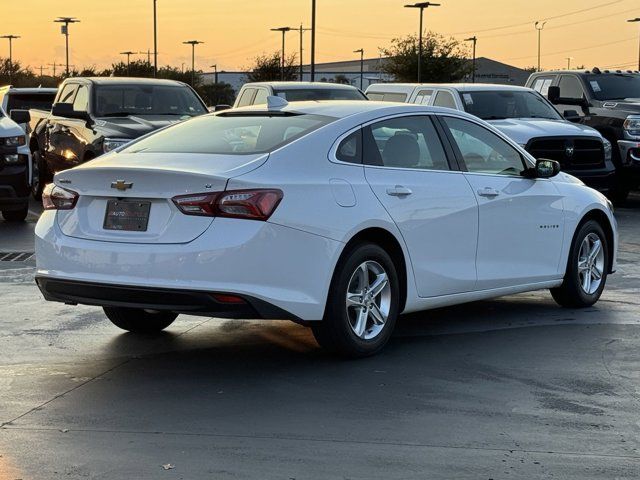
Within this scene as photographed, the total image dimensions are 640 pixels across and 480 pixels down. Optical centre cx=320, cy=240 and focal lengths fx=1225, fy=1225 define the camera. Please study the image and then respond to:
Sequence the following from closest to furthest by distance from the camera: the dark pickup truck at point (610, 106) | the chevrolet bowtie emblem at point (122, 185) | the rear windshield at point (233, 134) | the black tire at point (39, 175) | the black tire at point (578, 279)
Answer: the chevrolet bowtie emblem at point (122, 185), the rear windshield at point (233, 134), the black tire at point (578, 279), the black tire at point (39, 175), the dark pickup truck at point (610, 106)

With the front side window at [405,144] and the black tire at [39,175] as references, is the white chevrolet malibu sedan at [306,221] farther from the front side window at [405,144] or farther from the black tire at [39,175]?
the black tire at [39,175]

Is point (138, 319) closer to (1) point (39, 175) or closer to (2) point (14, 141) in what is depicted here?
(2) point (14, 141)

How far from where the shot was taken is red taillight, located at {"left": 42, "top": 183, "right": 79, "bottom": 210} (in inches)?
286

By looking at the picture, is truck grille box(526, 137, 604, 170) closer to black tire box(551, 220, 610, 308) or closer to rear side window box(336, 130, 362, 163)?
black tire box(551, 220, 610, 308)

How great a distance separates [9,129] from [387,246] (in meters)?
9.45

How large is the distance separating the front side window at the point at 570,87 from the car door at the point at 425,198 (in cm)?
1305


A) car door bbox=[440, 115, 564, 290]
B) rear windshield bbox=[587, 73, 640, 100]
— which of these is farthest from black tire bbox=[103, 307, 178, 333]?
rear windshield bbox=[587, 73, 640, 100]

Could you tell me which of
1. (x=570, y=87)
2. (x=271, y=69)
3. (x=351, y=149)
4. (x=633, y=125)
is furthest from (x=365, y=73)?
(x=351, y=149)

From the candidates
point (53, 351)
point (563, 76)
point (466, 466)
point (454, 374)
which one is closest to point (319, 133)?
point (454, 374)

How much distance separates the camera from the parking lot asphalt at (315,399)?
17.3 ft

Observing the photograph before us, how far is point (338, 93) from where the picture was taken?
1859cm

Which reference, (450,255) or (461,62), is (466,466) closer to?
(450,255)

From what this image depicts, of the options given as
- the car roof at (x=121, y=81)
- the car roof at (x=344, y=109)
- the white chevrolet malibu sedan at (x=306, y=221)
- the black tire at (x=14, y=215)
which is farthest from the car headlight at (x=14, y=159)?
the car roof at (x=344, y=109)

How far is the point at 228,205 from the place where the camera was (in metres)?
6.75
